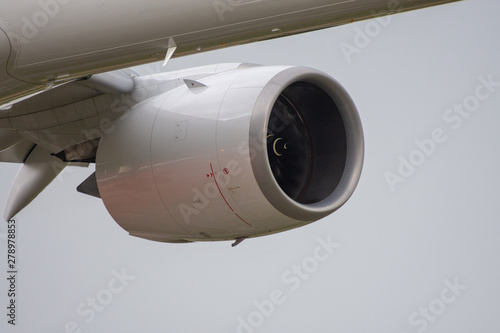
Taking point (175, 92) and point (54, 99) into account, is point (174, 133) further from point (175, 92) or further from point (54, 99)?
point (54, 99)

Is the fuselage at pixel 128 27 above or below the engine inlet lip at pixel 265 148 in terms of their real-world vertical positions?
above

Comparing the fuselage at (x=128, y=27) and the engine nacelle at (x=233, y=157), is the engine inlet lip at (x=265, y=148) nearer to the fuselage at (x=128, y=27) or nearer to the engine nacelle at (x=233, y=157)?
the engine nacelle at (x=233, y=157)

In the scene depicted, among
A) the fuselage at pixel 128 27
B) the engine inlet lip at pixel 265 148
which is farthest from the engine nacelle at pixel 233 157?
the fuselage at pixel 128 27

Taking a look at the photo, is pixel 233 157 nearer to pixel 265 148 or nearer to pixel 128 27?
pixel 265 148

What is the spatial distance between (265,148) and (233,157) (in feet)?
0.61

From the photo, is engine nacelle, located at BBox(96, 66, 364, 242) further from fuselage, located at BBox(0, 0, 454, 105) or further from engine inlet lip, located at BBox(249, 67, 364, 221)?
fuselage, located at BBox(0, 0, 454, 105)

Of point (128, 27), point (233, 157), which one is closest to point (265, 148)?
point (233, 157)

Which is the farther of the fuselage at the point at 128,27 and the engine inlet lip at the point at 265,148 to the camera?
the engine inlet lip at the point at 265,148

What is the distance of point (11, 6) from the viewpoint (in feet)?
10.9

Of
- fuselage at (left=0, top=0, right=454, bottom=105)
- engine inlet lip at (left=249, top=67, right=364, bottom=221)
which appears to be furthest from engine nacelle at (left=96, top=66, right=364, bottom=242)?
fuselage at (left=0, top=0, right=454, bottom=105)

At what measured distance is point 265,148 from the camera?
3.88 m

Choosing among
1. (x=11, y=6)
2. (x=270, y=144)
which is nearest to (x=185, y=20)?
(x=11, y=6)

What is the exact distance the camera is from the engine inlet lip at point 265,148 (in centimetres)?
388

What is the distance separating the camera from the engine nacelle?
13.0 ft
